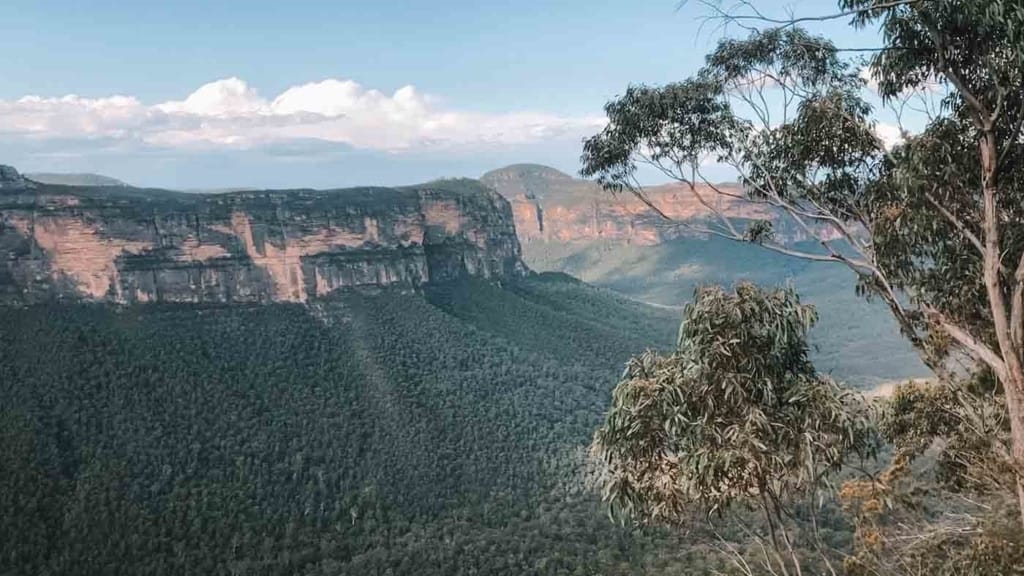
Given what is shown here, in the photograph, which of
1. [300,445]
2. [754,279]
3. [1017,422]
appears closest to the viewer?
[1017,422]

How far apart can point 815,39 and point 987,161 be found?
243cm

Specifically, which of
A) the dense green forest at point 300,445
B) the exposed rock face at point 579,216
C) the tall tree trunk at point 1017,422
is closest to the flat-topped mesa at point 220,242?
the dense green forest at point 300,445

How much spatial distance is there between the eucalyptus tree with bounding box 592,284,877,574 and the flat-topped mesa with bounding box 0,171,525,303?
3498cm

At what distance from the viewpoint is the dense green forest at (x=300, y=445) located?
72.0 ft

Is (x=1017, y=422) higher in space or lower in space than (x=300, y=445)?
higher

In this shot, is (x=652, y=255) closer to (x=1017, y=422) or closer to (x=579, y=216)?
(x=579, y=216)

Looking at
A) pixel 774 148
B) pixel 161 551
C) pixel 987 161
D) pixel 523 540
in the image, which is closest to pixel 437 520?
pixel 523 540

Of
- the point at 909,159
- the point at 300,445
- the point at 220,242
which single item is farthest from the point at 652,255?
the point at 909,159

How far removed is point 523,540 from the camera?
23578 mm

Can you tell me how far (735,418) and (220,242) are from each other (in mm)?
37887

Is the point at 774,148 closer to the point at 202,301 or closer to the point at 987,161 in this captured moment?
the point at 987,161

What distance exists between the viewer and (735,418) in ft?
18.1

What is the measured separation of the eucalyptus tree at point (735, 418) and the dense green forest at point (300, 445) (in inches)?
369

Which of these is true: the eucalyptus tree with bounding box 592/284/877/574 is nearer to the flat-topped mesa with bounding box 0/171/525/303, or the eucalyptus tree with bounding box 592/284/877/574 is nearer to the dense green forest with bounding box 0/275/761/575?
the dense green forest with bounding box 0/275/761/575
